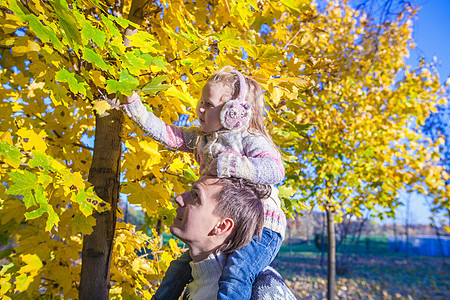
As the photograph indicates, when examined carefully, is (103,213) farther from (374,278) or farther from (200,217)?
(374,278)

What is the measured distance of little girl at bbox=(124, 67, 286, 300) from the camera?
1163 millimetres

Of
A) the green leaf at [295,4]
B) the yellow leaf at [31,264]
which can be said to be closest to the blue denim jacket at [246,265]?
the green leaf at [295,4]

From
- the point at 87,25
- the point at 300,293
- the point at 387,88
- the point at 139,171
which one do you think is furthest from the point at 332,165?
the point at 300,293

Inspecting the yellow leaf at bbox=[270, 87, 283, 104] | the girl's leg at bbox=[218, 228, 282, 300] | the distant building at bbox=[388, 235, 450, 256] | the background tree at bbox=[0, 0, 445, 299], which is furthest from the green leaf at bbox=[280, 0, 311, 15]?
the distant building at bbox=[388, 235, 450, 256]

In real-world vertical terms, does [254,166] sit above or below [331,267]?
above

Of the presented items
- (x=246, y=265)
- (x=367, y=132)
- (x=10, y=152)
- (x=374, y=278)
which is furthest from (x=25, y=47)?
(x=374, y=278)

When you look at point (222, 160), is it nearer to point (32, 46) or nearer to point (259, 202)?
point (259, 202)

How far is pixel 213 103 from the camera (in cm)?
138

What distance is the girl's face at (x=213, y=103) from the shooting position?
54.0 inches

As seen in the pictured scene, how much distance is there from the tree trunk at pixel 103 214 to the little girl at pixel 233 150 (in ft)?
2.17

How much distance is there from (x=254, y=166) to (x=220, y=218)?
22 cm

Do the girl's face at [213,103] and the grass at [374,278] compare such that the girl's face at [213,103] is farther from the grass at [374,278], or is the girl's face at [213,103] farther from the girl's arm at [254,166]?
the grass at [374,278]

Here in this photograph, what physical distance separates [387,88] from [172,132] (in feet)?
17.8

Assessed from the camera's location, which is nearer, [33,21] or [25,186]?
[33,21]
